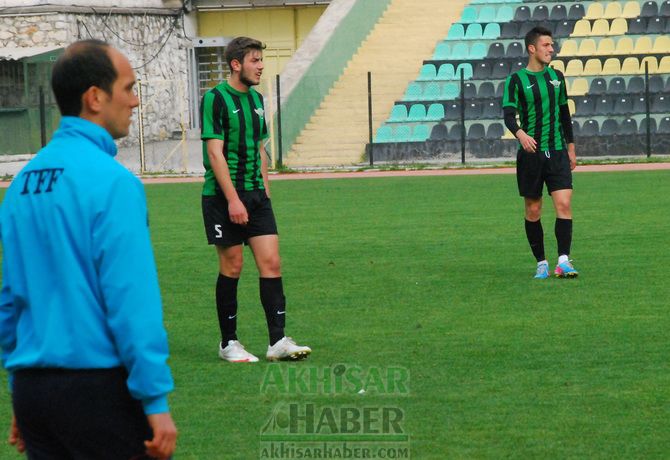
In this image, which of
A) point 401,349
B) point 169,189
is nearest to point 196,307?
point 401,349

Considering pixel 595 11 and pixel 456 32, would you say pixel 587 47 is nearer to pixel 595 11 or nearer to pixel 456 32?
pixel 595 11

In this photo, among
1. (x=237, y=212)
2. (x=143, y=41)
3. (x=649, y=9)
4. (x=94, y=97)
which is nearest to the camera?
(x=94, y=97)

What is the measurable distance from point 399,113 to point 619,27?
593 centimetres

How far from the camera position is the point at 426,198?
2022cm

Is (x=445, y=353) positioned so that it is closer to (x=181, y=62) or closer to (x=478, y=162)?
(x=478, y=162)

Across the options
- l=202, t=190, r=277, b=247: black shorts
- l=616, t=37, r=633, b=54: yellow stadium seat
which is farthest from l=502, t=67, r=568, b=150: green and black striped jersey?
l=616, t=37, r=633, b=54: yellow stadium seat

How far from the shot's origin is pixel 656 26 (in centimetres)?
3219

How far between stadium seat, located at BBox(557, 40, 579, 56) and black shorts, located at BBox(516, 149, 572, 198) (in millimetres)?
21160

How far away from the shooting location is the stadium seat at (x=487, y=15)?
3456 centimetres

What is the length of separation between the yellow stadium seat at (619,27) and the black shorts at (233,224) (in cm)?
2583

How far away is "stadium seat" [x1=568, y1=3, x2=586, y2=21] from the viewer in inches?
1316

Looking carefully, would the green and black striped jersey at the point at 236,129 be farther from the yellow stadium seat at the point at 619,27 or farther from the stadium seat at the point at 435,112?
the yellow stadium seat at the point at 619,27

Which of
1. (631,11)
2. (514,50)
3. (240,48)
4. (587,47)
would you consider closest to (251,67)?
(240,48)

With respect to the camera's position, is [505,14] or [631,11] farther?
[505,14]
